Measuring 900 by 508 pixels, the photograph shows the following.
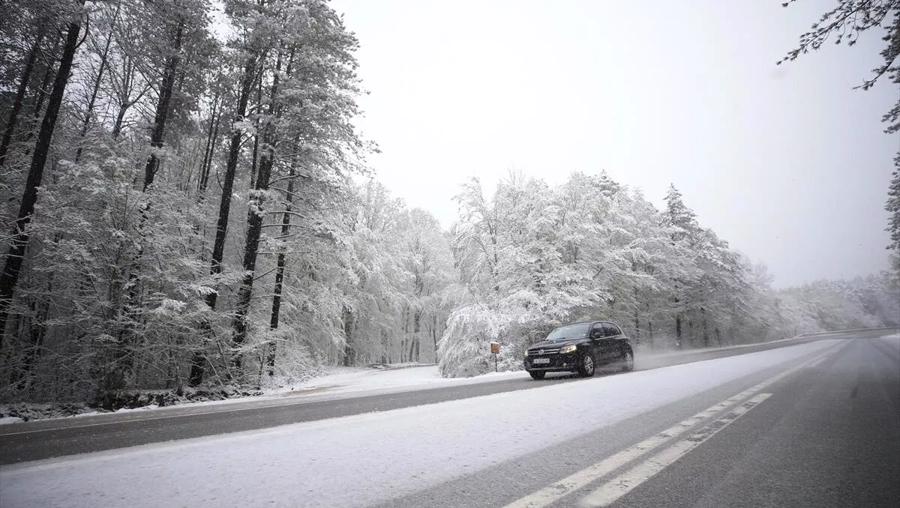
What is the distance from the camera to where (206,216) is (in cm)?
1391

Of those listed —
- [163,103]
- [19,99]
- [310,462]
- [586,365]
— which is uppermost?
[19,99]

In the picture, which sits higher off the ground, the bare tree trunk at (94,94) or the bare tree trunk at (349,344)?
the bare tree trunk at (94,94)

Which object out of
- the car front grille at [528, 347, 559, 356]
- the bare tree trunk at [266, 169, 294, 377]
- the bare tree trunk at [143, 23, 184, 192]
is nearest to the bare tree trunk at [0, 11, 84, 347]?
the bare tree trunk at [143, 23, 184, 192]

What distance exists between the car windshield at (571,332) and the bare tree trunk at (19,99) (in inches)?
738

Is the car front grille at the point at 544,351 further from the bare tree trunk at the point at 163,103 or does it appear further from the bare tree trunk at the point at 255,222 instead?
the bare tree trunk at the point at 163,103

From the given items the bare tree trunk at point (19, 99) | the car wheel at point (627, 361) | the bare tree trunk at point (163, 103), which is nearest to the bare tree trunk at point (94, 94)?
the bare tree trunk at point (19, 99)

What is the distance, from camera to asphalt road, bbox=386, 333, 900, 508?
8.09 ft

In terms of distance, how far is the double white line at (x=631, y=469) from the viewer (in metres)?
2.43

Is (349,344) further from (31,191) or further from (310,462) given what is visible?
(310,462)

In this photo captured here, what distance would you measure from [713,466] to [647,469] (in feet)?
1.96

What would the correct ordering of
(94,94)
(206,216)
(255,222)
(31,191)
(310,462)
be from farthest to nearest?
(94,94) → (255,222) → (206,216) → (31,191) → (310,462)

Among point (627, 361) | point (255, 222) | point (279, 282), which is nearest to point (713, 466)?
point (627, 361)

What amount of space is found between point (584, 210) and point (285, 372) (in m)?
17.7

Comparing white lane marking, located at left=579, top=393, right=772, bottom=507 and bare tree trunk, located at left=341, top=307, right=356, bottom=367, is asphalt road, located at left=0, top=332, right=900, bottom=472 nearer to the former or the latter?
white lane marking, located at left=579, top=393, right=772, bottom=507
